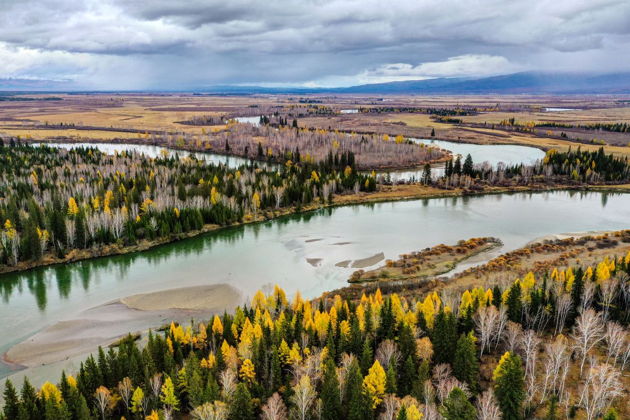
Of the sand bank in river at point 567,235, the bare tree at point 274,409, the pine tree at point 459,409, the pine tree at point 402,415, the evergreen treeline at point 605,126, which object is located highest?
the evergreen treeline at point 605,126

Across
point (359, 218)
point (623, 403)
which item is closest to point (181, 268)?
point (359, 218)

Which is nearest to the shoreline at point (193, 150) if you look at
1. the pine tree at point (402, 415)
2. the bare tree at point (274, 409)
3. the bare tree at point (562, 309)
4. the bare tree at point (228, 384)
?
the bare tree at point (562, 309)

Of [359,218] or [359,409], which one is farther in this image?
[359,218]

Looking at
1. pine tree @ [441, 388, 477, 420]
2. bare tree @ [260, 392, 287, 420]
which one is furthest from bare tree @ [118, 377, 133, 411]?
pine tree @ [441, 388, 477, 420]

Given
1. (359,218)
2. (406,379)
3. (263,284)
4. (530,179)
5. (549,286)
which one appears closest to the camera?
(406,379)

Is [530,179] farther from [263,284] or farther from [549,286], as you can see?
[263,284]

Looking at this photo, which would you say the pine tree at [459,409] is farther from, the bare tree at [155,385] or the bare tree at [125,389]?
the bare tree at [125,389]
